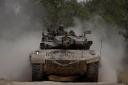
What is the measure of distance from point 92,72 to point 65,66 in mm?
952

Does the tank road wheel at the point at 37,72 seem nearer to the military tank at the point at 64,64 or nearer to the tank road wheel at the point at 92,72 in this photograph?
the military tank at the point at 64,64

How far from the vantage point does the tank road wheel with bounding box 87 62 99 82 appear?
15.0m

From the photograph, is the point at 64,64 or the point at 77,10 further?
the point at 77,10

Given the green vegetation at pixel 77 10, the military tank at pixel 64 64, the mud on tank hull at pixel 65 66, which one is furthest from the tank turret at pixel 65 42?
the green vegetation at pixel 77 10

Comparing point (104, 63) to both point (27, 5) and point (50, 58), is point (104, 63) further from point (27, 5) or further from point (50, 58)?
point (27, 5)

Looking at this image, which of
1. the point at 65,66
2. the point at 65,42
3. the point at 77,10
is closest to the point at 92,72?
the point at 65,66

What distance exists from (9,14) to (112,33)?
10101 mm

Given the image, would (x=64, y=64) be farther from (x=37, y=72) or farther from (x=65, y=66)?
(x=37, y=72)

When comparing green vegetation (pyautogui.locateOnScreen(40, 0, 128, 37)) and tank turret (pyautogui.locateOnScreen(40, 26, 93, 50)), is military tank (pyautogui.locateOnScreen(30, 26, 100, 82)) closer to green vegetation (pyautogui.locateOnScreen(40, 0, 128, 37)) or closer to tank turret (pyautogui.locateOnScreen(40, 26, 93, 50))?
tank turret (pyautogui.locateOnScreen(40, 26, 93, 50))

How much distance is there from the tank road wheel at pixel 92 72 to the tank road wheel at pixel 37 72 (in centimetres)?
153

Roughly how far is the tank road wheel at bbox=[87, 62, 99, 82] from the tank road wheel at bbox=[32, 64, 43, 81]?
1.53 meters

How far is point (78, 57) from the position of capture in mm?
14883

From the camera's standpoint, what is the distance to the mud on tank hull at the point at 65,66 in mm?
14680

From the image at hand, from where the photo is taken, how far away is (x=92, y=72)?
49.5 feet
